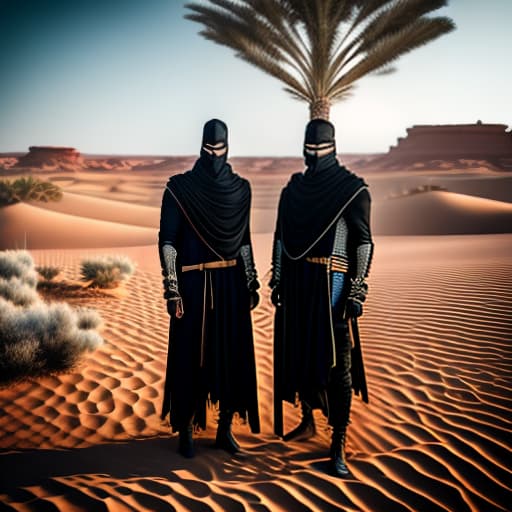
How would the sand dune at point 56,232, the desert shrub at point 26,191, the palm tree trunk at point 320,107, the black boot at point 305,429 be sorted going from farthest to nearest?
the desert shrub at point 26,191, the sand dune at point 56,232, the palm tree trunk at point 320,107, the black boot at point 305,429

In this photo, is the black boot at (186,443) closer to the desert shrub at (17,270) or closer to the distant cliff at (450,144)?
the desert shrub at (17,270)

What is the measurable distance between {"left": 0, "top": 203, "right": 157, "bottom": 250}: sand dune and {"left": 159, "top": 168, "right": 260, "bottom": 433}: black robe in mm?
13806

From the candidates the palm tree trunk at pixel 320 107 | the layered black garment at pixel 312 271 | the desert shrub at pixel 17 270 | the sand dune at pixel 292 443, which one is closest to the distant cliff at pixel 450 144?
the palm tree trunk at pixel 320 107

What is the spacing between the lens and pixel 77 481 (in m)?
2.75

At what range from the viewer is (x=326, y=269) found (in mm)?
3230

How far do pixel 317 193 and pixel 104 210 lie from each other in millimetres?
24647

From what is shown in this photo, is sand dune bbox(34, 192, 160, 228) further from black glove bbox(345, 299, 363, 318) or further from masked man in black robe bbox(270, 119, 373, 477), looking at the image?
black glove bbox(345, 299, 363, 318)

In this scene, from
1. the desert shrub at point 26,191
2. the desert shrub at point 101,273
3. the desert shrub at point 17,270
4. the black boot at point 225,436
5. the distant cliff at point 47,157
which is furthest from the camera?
the distant cliff at point 47,157

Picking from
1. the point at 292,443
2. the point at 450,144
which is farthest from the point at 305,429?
the point at 450,144

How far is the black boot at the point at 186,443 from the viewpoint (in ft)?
10.9

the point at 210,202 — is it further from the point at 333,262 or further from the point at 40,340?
the point at 40,340

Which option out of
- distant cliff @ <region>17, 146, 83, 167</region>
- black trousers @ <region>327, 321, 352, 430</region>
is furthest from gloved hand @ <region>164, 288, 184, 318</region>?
distant cliff @ <region>17, 146, 83, 167</region>

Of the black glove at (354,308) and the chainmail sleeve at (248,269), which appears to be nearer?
the black glove at (354,308)

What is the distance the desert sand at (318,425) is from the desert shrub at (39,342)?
0.48 ft
